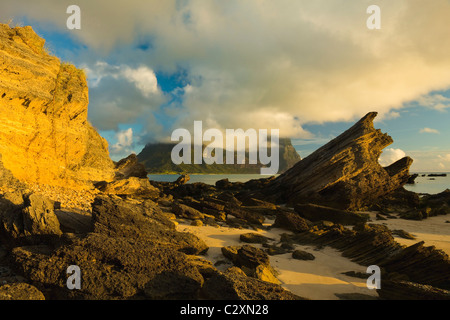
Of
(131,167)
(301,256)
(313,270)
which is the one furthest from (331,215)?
(131,167)

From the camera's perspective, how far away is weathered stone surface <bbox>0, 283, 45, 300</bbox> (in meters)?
4.95

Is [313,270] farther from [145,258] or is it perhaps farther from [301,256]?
[145,258]

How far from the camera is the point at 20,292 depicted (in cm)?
512

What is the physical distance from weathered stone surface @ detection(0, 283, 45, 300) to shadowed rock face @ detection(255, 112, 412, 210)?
2632 cm

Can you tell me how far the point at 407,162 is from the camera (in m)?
31.8

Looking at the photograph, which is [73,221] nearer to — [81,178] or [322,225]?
[81,178]

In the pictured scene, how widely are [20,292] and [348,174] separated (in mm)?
29195

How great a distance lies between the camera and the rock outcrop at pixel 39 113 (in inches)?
550

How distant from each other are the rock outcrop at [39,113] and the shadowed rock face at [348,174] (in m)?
23.6

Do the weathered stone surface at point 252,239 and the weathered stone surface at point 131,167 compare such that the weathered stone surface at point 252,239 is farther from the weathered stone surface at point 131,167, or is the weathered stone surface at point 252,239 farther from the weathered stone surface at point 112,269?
the weathered stone surface at point 131,167

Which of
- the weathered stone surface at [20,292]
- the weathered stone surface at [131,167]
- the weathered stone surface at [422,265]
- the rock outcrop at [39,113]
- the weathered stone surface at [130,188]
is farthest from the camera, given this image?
the weathered stone surface at [131,167]

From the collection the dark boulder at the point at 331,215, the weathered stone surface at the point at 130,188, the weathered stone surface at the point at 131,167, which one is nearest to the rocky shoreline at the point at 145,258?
the dark boulder at the point at 331,215
